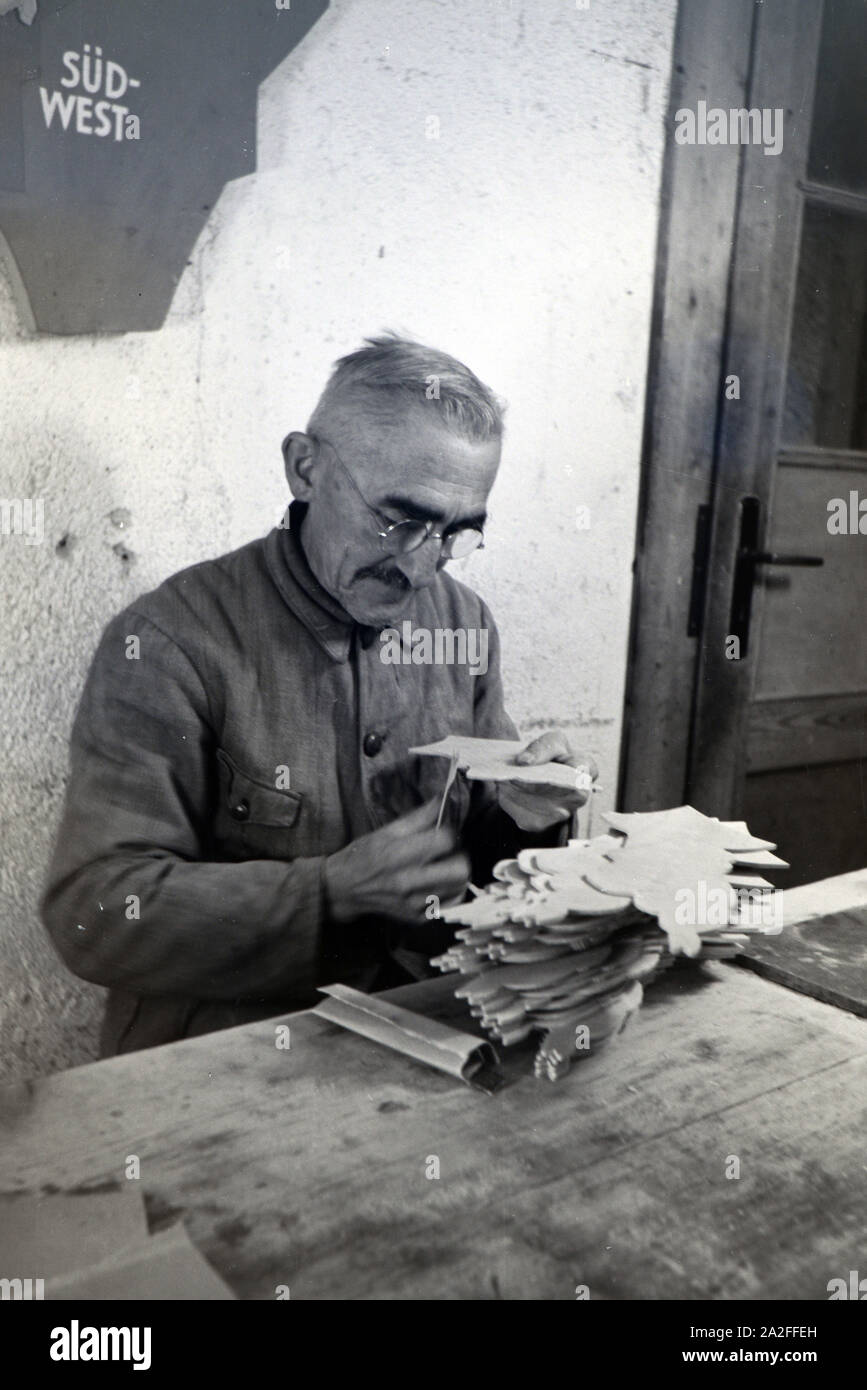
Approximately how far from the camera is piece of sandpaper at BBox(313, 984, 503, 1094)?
3.24 feet

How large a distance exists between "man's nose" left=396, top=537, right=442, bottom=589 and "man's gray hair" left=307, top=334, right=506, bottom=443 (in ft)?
0.58

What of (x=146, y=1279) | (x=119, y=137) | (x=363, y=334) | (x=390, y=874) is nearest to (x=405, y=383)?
(x=363, y=334)

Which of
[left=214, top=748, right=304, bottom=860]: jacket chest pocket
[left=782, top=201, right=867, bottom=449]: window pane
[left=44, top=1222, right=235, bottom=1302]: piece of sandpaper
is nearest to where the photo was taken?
[left=44, top=1222, right=235, bottom=1302]: piece of sandpaper

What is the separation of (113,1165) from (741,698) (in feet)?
6.39

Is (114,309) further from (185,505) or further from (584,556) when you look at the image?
(584,556)

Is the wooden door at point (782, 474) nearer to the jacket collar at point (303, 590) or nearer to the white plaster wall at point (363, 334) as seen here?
the white plaster wall at point (363, 334)

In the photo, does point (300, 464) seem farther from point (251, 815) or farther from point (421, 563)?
point (251, 815)

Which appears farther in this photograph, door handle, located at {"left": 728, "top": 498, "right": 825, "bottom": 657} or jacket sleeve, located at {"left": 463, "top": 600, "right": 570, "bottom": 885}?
door handle, located at {"left": 728, "top": 498, "right": 825, "bottom": 657}

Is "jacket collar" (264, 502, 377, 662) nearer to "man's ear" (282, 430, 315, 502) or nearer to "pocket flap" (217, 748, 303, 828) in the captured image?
"man's ear" (282, 430, 315, 502)

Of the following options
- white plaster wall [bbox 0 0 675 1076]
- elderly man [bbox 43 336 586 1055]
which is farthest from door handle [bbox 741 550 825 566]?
elderly man [bbox 43 336 586 1055]

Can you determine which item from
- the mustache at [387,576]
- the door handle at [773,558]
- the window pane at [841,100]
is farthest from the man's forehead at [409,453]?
the window pane at [841,100]

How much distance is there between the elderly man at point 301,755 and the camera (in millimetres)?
1396

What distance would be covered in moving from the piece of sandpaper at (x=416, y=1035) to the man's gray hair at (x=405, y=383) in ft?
2.79

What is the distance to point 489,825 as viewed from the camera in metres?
1.66
